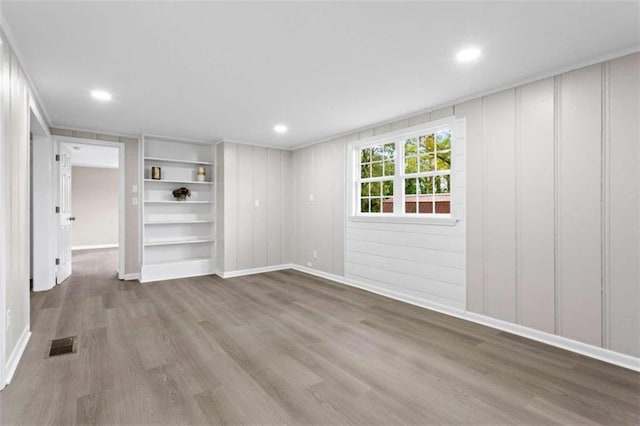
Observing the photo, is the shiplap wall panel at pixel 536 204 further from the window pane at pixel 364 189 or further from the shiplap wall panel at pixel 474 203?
the window pane at pixel 364 189

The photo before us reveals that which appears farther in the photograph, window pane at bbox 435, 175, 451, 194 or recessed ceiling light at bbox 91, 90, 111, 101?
window pane at bbox 435, 175, 451, 194

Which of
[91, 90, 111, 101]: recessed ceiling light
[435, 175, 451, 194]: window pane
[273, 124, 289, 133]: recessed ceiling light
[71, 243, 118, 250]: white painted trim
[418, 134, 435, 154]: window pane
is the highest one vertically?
[273, 124, 289, 133]: recessed ceiling light

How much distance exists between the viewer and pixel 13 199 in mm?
2428

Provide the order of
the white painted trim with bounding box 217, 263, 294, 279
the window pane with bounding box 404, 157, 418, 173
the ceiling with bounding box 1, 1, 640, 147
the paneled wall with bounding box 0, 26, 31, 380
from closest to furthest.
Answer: the ceiling with bounding box 1, 1, 640, 147
the paneled wall with bounding box 0, 26, 31, 380
the window pane with bounding box 404, 157, 418, 173
the white painted trim with bounding box 217, 263, 294, 279

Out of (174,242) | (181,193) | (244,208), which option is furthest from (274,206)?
(174,242)

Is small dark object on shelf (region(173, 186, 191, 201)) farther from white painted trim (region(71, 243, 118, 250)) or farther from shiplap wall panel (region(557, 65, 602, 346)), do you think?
A: white painted trim (region(71, 243, 118, 250))

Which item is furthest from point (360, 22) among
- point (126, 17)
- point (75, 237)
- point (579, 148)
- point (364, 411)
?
point (75, 237)

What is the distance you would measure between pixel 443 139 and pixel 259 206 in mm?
3521

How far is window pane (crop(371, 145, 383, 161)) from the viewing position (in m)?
4.66

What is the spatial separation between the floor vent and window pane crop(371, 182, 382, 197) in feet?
12.7

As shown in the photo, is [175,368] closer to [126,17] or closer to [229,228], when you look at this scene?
[126,17]

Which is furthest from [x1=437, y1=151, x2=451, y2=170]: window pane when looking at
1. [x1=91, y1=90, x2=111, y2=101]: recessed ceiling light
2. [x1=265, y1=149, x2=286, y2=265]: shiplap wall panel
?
[x1=91, y1=90, x2=111, y2=101]: recessed ceiling light

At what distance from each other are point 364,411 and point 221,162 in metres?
4.80

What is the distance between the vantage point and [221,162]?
5.67 metres
